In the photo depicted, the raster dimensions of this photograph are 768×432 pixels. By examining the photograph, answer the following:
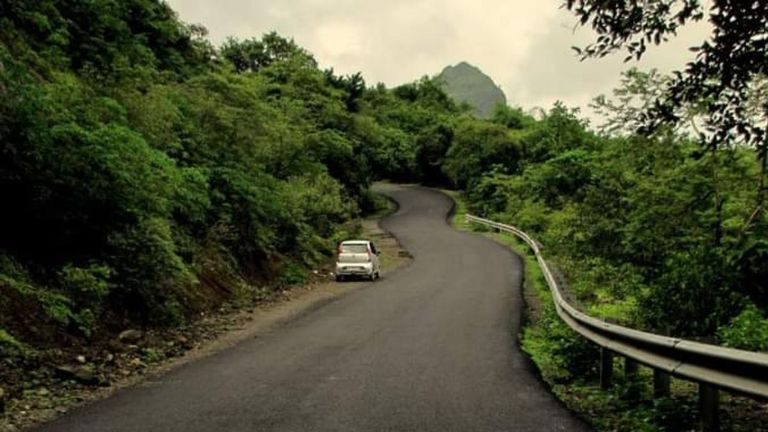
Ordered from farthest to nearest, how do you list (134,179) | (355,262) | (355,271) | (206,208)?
(355,262), (355,271), (206,208), (134,179)

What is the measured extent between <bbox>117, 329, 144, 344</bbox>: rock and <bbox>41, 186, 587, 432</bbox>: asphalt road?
1687mm

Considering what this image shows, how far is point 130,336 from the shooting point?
40.4ft

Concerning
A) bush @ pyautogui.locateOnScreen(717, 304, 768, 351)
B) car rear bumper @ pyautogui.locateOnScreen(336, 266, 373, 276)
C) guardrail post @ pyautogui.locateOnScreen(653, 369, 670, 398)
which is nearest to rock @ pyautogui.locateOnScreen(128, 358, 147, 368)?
guardrail post @ pyautogui.locateOnScreen(653, 369, 670, 398)

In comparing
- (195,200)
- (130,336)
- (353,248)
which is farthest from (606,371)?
(353,248)

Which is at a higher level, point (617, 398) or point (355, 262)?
point (355, 262)

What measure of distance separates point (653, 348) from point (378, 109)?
3582 inches

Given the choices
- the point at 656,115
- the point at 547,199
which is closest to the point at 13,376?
the point at 656,115

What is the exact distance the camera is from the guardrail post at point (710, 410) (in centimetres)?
510

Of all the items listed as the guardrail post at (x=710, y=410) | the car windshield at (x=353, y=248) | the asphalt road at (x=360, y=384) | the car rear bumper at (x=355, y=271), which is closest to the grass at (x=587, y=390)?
the asphalt road at (x=360, y=384)

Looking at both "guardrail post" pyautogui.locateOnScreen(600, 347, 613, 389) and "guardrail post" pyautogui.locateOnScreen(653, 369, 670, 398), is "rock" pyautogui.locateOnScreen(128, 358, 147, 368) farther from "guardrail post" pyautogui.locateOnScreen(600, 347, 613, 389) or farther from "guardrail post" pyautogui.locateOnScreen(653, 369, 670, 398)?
"guardrail post" pyautogui.locateOnScreen(653, 369, 670, 398)

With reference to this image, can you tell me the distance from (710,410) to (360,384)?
13.9 ft

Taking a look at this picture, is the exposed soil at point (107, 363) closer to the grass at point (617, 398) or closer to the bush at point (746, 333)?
the grass at point (617, 398)

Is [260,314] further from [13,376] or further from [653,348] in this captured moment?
[653,348]

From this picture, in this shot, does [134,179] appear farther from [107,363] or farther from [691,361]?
[691,361]
